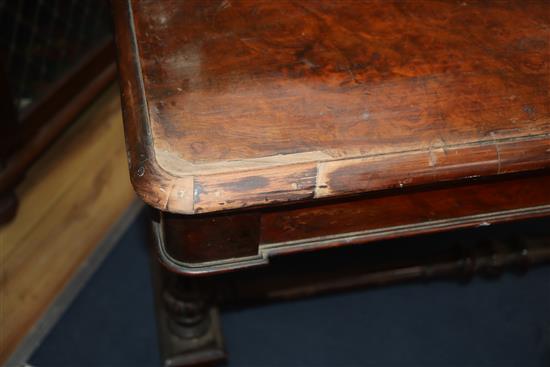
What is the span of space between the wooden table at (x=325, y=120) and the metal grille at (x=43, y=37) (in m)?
0.58

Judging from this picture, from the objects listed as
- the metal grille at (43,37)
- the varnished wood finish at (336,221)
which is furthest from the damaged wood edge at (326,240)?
the metal grille at (43,37)

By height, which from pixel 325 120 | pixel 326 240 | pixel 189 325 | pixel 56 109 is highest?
pixel 325 120

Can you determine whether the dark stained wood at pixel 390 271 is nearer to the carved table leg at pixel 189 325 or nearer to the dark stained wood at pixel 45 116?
the carved table leg at pixel 189 325

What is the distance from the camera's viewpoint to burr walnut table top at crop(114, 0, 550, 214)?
627mm

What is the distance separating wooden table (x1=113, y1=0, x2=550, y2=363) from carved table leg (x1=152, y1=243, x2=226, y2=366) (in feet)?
1.31

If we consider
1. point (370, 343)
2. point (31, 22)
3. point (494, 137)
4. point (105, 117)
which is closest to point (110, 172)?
point (105, 117)

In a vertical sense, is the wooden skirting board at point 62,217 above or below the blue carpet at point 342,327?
above

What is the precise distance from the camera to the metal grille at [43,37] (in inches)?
49.3

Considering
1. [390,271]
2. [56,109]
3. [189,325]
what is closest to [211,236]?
A: [189,325]

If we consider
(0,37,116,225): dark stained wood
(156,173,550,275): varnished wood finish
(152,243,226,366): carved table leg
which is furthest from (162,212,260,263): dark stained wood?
(0,37,116,225): dark stained wood

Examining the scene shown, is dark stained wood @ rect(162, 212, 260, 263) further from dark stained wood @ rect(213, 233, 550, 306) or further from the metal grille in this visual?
the metal grille

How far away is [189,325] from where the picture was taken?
3.83ft

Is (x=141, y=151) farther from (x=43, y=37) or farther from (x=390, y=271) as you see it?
(x=43, y=37)

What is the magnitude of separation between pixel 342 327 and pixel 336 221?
646mm
